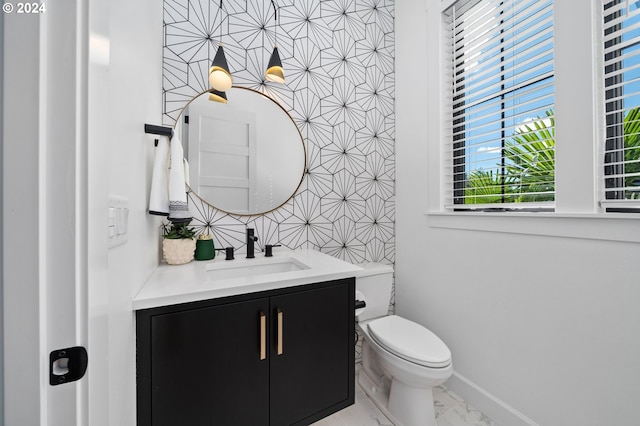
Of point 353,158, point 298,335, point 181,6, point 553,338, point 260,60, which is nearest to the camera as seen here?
point 298,335

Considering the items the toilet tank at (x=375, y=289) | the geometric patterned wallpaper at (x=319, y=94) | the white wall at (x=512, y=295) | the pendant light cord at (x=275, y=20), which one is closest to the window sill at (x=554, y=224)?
the white wall at (x=512, y=295)

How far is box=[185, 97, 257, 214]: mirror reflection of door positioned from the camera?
56.3 inches

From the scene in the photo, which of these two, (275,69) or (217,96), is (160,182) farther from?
(275,69)

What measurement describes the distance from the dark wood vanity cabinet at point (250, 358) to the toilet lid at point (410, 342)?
26 centimetres

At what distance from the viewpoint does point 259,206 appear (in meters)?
1.59

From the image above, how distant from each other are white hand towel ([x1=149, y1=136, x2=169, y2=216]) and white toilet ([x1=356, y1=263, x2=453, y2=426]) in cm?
87

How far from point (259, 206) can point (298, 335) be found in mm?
818

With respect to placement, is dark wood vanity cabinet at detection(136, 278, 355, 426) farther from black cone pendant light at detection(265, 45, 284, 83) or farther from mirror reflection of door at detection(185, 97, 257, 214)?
black cone pendant light at detection(265, 45, 284, 83)

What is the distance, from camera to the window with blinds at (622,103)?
100cm

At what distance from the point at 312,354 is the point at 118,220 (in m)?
0.84

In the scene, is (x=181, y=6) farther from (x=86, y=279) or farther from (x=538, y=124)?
(x=538, y=124)

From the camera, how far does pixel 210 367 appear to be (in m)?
0.87

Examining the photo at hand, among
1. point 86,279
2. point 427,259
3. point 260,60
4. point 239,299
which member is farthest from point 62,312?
point 427,259

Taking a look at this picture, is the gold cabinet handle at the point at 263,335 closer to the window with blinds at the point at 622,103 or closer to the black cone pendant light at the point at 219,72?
the black cone pendant light at the point at 219,72
